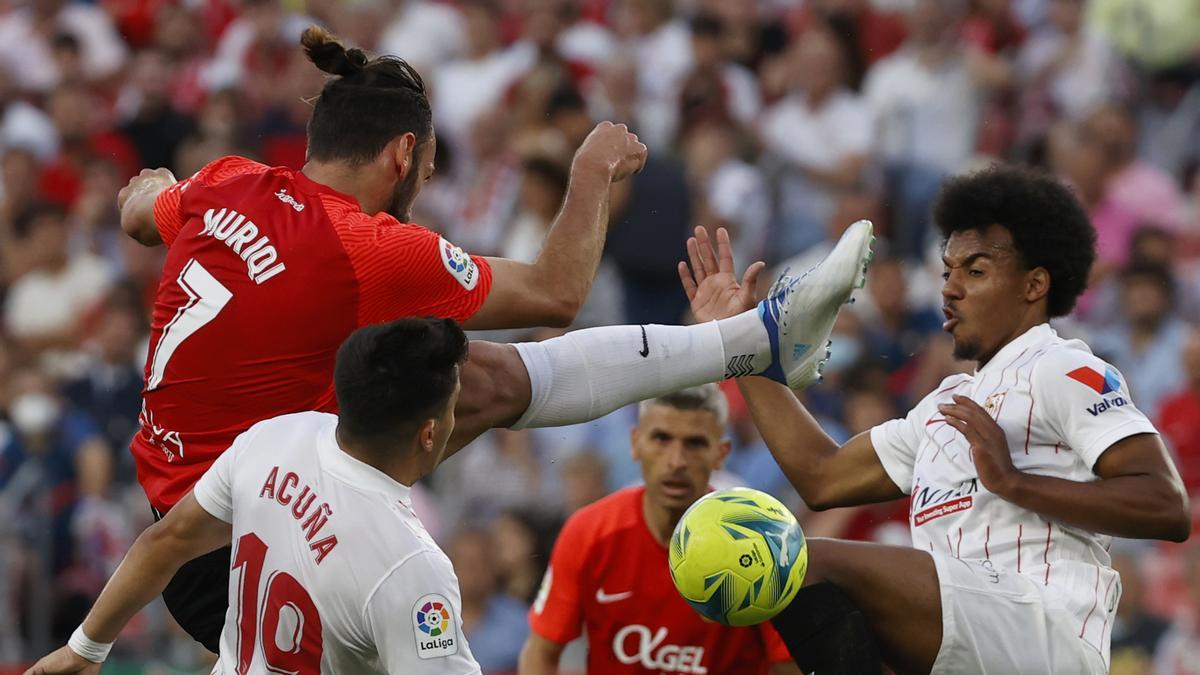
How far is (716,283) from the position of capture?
6410 mm

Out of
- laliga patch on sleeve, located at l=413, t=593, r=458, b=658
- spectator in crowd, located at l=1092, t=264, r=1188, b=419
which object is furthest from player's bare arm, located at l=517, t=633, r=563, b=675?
spectator in crowd, located at l=1092, t=264, r=1188, b=419

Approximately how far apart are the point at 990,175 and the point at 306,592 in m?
2.72

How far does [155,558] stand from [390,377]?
88cm

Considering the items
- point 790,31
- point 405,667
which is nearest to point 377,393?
point 405,667

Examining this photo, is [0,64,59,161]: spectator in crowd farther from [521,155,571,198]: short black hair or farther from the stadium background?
[521,155,571,198]: short black hair

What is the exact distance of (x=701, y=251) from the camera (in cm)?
648

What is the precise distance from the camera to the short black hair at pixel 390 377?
4.75 metres

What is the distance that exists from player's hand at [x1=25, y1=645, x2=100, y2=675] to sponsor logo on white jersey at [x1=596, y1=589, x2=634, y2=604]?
2.60 meters

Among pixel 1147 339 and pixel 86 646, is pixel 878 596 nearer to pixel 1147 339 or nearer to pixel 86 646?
pixel 86 646

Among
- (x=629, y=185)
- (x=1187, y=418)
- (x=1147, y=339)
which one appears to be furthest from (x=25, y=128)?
(x=1187, y=418)

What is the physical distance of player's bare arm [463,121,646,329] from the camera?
5762mm

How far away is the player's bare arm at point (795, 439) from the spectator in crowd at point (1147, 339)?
4172 mm

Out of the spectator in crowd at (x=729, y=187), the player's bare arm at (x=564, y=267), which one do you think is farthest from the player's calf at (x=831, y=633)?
the spectator in crowd at (x=729, y=187)

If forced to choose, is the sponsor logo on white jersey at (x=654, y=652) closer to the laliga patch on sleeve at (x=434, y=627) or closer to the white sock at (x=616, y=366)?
the white sock at (x=616, y=366)
